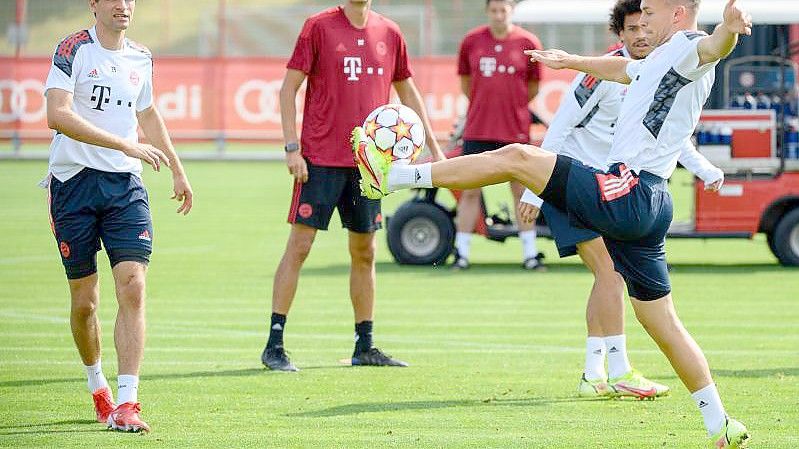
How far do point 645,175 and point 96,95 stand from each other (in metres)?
2.91

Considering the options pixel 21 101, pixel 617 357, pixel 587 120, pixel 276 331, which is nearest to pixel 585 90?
pixel 587 120

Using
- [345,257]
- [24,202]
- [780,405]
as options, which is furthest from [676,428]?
[24,202]

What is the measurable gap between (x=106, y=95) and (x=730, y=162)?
9.24 metres

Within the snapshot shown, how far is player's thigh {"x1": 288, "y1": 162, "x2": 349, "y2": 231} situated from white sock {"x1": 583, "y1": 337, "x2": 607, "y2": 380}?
2020mm

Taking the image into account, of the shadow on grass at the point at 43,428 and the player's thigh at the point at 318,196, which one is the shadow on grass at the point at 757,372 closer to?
the player's thigh at the point at 318,196

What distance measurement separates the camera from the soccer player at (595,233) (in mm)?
8742

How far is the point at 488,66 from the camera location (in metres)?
16.1

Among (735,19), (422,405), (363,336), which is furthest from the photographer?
(363,336)

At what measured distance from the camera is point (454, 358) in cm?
1034

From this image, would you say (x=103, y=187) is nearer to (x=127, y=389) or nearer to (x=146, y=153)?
(x=146, y=153)

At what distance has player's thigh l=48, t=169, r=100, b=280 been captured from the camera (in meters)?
7.96

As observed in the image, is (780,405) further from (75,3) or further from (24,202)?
(75,3)

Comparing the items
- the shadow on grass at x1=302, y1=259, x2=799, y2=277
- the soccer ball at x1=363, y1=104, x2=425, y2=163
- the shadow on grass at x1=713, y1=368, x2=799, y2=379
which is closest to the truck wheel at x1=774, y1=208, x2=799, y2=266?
the shadow on grass at x1=302, y1=259, x2=799, y2=277

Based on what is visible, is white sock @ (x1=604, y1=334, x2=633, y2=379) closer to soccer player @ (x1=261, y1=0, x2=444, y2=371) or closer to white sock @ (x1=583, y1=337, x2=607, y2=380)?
white sock @ (x1=583, y1=337, x2=607, y2=380)
